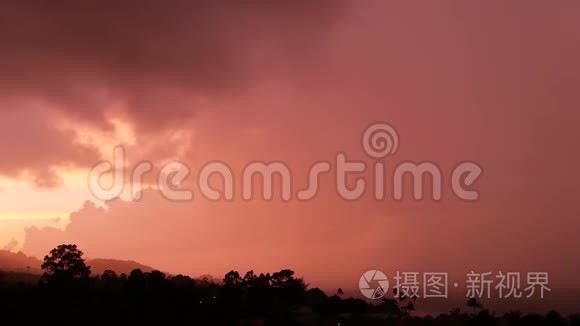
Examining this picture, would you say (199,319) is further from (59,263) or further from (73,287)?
(59,263)

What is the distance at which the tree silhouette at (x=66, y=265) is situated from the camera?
91375 millimetres

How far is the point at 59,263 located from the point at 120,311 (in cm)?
2263

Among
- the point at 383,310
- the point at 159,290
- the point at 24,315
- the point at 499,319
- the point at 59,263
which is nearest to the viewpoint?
the point at 24,315

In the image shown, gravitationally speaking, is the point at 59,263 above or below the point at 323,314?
above

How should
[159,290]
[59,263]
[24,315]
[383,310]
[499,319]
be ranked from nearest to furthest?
[24,315], [159,290], [499,319], [59,263], [383,310]

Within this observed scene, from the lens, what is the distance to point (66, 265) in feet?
306

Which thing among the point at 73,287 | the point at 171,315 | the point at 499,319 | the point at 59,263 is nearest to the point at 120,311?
the point at 171,315

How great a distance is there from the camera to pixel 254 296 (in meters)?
97.4

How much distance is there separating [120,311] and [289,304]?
117 ft

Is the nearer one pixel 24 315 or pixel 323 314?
pixel 24 315

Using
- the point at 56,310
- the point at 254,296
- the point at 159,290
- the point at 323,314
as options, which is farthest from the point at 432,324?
the point at 56,310

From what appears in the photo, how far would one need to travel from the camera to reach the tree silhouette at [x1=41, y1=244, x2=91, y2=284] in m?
91.4

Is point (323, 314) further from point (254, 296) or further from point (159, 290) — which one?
point (159, 290)

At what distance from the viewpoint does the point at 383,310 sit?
110938 millimetres
